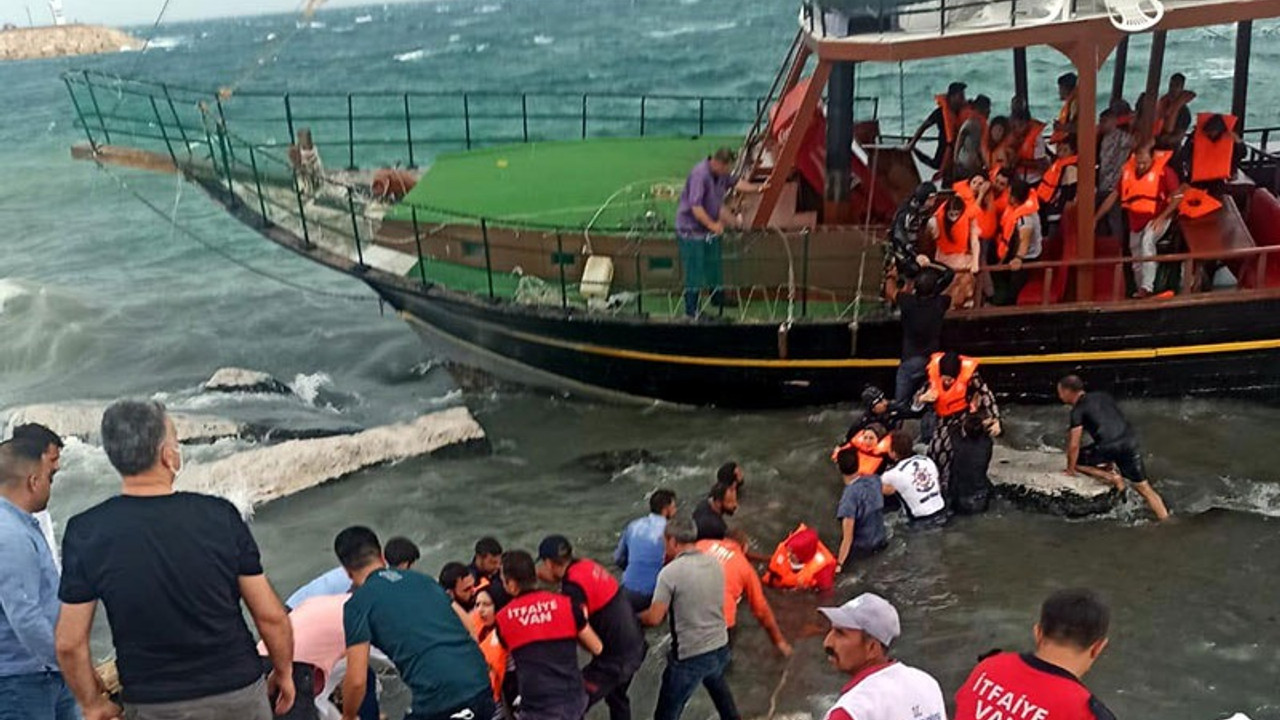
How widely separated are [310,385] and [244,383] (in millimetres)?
813

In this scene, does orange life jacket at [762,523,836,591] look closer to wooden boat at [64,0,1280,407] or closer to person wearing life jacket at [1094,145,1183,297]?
wooden boat at [64,0,1280,407]

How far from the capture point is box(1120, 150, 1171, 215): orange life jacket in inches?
347

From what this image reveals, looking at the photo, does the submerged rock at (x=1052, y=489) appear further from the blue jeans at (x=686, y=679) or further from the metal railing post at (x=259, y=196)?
the metal railing post at (x=259, y=196)

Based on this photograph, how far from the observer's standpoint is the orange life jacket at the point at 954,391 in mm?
7695

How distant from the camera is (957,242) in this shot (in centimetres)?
893

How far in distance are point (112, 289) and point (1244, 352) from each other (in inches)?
760

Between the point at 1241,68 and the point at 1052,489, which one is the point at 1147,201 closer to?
the point at 1052,489

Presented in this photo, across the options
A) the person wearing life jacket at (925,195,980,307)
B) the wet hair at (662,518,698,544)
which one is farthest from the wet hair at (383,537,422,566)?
the person wearing life jacket at (925,195,980,307)

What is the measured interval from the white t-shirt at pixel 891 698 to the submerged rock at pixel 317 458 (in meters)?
7.87

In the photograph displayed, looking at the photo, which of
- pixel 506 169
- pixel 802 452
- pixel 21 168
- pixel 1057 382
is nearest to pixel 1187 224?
pixel 1057 382

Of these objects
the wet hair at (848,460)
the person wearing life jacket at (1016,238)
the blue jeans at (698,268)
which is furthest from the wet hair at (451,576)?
the person wearing life jacket at (1016,238)

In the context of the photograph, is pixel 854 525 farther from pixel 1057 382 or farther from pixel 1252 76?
pixel 1252 76

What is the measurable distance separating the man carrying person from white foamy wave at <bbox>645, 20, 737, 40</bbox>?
2654 inches

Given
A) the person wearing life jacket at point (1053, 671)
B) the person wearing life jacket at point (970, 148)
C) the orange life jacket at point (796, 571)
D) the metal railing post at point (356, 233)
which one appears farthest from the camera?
the metal railing post at point (356, 233)
